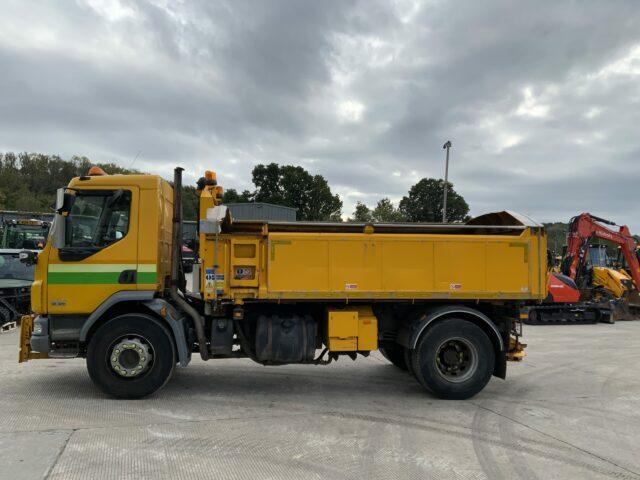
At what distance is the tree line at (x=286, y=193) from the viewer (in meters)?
55.7

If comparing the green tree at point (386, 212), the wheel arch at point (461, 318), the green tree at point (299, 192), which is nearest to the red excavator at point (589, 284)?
the wheel arch at point (461, 318)

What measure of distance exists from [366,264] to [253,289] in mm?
1456

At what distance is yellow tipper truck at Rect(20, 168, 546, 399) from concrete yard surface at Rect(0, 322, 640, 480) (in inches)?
20.8

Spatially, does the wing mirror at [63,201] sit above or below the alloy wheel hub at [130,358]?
above

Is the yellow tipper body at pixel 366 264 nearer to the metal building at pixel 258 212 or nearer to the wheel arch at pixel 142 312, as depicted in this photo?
the wheel arch at pixel 142 312

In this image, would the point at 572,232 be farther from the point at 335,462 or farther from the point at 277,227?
the point at 335,462

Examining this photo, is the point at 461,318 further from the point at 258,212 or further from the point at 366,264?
the point at 258,212

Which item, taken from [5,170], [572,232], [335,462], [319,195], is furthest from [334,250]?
[5,170]

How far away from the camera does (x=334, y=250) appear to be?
19.9 feet

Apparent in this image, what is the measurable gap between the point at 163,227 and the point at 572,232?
15110 millimetres

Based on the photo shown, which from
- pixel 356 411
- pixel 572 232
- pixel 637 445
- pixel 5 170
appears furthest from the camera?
pixel 5 170

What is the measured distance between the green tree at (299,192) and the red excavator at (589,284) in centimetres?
4585

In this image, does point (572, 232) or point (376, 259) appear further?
point (572, 232)

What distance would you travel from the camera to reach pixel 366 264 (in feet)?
20.0
